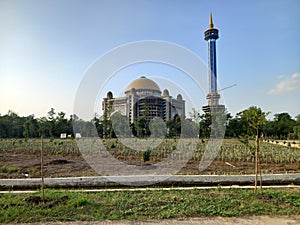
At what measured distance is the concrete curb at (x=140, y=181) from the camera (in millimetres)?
4973

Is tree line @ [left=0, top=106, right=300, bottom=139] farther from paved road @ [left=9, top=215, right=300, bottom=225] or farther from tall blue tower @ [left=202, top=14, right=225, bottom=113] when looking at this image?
paved road @ [left=9, top=215, right=300, bottom=225]

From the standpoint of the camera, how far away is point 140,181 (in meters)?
5.07

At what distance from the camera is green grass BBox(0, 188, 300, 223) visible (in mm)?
3303

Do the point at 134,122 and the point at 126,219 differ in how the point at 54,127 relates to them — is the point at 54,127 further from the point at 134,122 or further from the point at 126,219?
the point at 126,219

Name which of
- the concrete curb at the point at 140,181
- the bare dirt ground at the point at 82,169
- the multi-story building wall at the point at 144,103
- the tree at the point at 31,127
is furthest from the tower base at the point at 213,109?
the tree at the point at 31,127

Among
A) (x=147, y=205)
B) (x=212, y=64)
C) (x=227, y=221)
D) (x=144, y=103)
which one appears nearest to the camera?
(x=227, y=221)

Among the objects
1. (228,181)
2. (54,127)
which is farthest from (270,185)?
(54,127)

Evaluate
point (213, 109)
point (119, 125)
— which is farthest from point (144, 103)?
point (213, 109)

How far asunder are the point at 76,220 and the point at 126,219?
2.19 ft

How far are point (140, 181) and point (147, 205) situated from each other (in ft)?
4.54

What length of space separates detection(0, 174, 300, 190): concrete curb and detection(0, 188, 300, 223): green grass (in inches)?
26.8

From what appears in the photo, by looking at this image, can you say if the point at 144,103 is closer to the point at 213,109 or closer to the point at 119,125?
the point at 119,125

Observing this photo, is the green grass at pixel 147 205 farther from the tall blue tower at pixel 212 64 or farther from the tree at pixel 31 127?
the tree at pixel 31 127

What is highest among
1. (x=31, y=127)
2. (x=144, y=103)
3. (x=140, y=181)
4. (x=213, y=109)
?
(x=144, y=103)
